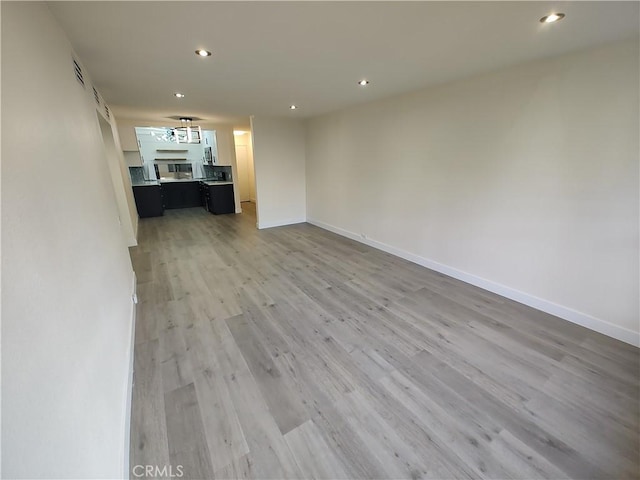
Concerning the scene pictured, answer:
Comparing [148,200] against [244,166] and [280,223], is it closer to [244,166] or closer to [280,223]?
[244,166]

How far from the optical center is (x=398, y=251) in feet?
13.9

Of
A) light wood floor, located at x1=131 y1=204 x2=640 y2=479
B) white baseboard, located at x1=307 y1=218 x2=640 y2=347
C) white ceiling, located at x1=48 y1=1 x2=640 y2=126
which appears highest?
white ceiling, located at x1=48 y1=1 x2=640 y2=126

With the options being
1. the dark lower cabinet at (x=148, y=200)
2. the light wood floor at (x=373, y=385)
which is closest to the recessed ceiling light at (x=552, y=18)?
the light wood floor at (x=373, y=385)

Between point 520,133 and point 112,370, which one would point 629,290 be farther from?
point 112,370

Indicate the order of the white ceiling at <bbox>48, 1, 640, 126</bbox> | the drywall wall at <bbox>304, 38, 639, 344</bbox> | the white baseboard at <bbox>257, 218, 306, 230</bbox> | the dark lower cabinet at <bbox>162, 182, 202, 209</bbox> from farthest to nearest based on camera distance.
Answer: the dark lower cabinet at <bbox>162, 182, 202, 209</bbox>, the white baseboard at <bbox>257, 218, 306, 230</bbox>, the drywall wall at <bbox>304, 38, 639, 344</bbox>, the white ceiling at <bbox>48, 1, 640, 126</bbox>

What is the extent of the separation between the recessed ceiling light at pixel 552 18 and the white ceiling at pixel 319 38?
0.03 meters

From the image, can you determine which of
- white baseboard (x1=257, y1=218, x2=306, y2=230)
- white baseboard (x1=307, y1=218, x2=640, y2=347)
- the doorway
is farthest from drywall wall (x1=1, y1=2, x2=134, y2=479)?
the doorway

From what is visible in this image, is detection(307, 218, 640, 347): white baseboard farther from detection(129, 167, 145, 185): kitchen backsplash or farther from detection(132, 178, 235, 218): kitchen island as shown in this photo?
detection(129, 167, 145, 185): kitchen backsplash

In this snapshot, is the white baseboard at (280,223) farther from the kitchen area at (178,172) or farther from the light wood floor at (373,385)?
the light wood floor at (373,385)

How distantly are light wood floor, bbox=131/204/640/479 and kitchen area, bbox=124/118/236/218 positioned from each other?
461cm

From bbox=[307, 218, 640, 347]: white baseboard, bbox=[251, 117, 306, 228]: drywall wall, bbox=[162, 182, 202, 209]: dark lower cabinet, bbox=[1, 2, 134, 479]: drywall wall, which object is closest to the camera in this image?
bbox=[1, 2, 134, 479]: drywall wall

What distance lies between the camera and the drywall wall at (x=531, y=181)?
84.2 inches

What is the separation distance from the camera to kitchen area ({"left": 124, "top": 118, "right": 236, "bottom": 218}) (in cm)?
701

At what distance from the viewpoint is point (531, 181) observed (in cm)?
260
